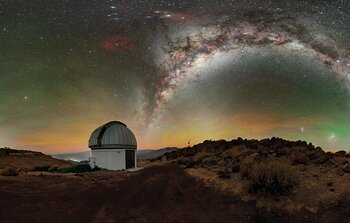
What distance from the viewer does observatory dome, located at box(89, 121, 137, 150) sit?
28219 millimetres

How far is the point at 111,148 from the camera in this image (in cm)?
2816

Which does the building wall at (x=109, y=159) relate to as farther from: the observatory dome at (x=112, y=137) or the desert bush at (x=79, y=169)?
the desert bush at (x=79, y=169)

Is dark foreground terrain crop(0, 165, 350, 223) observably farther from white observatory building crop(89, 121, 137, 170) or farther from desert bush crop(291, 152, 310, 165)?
white observatory building crop(89, 121, 137, 170)

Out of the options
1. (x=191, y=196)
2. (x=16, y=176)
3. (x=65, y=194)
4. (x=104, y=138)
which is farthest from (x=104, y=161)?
(x=191, y=196)

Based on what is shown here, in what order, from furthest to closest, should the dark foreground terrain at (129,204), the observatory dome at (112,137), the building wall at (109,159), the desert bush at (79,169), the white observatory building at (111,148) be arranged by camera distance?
the observatory dome at (112,137)
the white observatory building at (111,148)
the building wall at (109,159)
the desert bush at (79,169)
the dark foreground terrain at (129,204)

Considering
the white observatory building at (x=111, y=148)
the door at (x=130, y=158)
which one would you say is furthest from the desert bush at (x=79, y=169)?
the door at (x=130, y=158)

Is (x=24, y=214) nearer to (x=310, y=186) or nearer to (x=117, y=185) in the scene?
(x=117, y=185)

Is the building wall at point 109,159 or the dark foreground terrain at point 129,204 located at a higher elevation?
the building wall at point 109,159

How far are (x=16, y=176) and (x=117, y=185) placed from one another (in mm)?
7155

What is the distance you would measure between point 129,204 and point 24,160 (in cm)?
4205

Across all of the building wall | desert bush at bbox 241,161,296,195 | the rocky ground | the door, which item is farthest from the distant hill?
desert bush at bbox 241,161,296,195

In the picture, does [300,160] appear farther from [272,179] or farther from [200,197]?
[200,197]

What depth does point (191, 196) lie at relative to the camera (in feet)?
49.3

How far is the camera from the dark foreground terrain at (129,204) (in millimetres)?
12234
